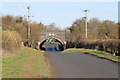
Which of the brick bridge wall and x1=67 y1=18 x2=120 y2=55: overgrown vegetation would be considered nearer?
x1=67 y1=18 x2=120 y2=55: overgrown vegetation

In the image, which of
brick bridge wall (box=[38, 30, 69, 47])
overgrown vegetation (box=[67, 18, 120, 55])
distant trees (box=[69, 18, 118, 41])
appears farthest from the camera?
brick bridge wall (box=[38, 30, 69, 47])

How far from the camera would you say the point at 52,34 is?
75.8 meters

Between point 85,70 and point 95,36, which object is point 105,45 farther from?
point 95,36

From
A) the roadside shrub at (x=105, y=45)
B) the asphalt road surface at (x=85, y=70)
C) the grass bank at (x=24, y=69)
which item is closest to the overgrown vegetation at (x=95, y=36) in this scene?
the roadside shrub at (x=105, y=45)

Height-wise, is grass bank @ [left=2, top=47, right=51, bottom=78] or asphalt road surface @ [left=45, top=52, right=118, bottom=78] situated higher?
grass bank @ [left=2, top=47, right=51, bottom=78]

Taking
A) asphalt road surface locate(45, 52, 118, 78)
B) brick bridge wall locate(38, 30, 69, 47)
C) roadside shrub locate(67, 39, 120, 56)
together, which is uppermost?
brick bridge wall locate(38, 30, 69, 47)

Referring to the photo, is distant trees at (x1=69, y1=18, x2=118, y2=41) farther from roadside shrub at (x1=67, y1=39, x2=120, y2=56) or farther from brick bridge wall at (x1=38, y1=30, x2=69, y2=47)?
roadside shrub at (x1=67, y1=39, x2=120, y2=56)

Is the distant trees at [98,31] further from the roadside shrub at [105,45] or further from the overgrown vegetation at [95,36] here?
the roadside shrub at [105,45]

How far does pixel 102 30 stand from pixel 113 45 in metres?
38.5

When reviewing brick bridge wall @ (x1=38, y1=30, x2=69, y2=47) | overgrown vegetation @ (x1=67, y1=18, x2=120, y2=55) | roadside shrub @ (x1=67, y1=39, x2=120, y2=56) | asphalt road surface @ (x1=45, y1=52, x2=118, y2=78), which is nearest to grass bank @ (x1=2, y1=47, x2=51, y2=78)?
asphalt road surface @ (x1=45, y1=52, x2=118, y2=78)

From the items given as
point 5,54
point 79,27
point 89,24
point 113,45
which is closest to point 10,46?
point 5,54

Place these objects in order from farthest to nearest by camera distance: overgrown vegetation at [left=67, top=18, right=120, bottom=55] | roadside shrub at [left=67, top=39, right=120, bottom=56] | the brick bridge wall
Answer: the brick bridge wall < overgrown vegetation at [left=67, top=18, right=120, bottom=55] < roadside shrub at [left=67, top=39, right=120, bottom=56]

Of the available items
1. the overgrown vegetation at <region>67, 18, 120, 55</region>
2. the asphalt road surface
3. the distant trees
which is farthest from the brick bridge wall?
the asphalt road surface

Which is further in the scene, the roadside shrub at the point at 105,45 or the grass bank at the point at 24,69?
the roadside shrub at the point at 105,45
